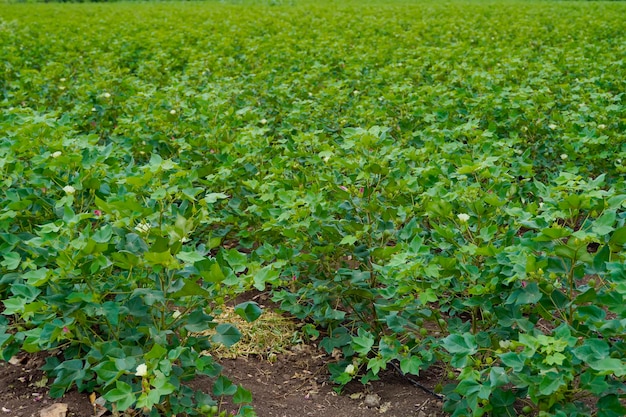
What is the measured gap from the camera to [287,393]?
284 centimetres

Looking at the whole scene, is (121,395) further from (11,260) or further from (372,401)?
(372,401)

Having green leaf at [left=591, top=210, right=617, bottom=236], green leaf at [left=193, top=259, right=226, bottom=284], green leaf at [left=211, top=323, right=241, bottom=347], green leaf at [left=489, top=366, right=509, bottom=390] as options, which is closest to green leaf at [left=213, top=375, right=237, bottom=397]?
green leaf at [left=211, top=323, right=241, bottom=347]

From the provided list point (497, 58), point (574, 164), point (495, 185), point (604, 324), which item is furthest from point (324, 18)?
point (604, 324)

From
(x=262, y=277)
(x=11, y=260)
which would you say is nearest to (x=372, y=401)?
(x=262, y=277)

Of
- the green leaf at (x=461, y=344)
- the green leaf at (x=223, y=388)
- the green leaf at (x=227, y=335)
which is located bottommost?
the green leaf at (x=223, y=388)

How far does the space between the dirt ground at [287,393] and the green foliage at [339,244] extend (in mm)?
104

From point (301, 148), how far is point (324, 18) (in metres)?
10.0

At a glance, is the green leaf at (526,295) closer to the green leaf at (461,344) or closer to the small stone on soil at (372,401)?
the green leaf at (461,344)

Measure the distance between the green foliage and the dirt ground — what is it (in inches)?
4.1

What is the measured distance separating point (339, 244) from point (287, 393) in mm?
644

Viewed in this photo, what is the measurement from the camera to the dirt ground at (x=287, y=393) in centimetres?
263

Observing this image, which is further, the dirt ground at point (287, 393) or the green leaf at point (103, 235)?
the dirt ground at point (287, 393)

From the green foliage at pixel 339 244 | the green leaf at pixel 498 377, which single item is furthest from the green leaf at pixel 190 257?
the green leaf at pixel 498 377

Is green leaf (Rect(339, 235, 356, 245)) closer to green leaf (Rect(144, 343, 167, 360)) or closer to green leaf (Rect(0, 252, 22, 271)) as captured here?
green leaf (Rect(144, 343, 167, 360))
